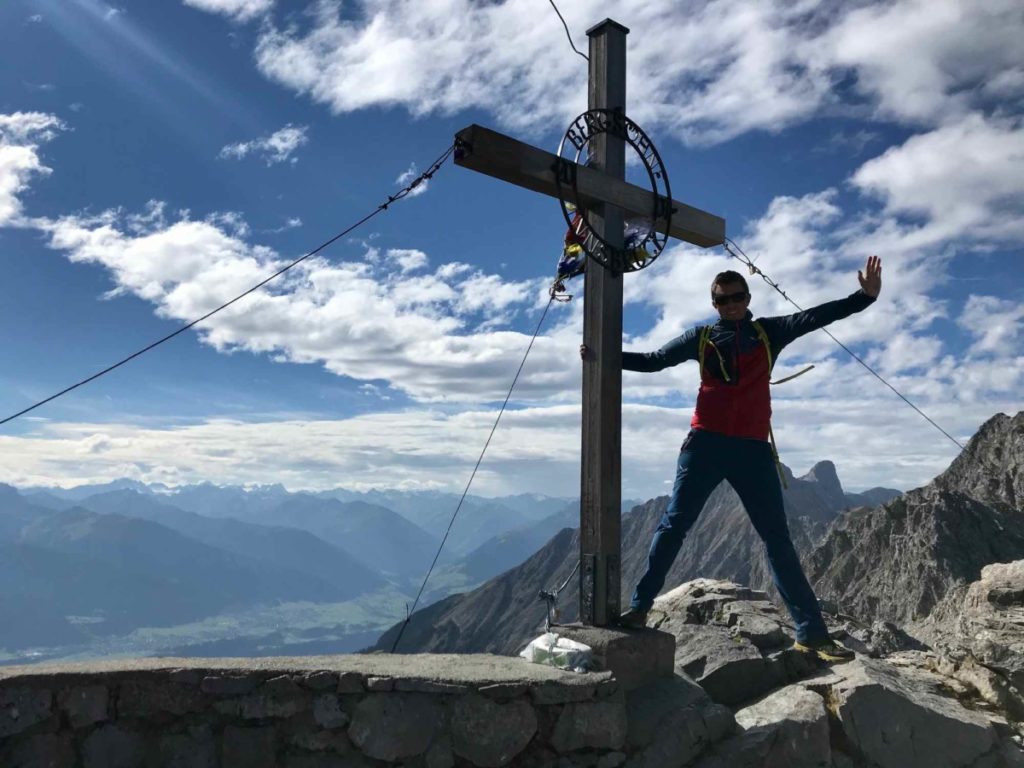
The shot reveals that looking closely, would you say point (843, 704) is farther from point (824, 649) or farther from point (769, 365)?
point (769, 365)

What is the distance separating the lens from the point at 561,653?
565 cm

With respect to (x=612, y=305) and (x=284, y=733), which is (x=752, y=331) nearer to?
(x=612, y=305)

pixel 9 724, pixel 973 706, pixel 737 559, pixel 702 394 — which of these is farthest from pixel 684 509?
pixel 737 559

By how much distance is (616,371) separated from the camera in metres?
6.31

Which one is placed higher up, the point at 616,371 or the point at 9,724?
the point at 616,371

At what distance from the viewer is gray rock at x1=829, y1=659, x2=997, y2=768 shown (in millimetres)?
5512

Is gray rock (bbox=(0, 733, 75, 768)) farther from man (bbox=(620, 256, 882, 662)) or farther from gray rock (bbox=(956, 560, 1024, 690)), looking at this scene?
gray rock (bbox=(956, 560, 1024, 690))

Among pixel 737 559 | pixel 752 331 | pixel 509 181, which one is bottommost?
pixel 737 559

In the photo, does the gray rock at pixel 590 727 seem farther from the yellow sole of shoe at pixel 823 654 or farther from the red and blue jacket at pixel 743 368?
the red and blue jacket at pixel 743 368

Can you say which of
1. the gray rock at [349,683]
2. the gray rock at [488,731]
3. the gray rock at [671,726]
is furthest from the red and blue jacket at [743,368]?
the gray rock at [349,683]

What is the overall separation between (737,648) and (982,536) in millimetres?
76787

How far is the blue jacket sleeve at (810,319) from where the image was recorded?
6.08 metres

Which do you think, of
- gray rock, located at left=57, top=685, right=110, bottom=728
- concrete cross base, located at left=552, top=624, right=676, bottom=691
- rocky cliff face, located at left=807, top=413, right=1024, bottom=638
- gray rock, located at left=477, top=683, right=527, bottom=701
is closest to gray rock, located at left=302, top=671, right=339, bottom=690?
gray rock, located at left=477, top=683, right=527, bottom=701

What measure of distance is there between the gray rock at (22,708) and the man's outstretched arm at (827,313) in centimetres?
585
